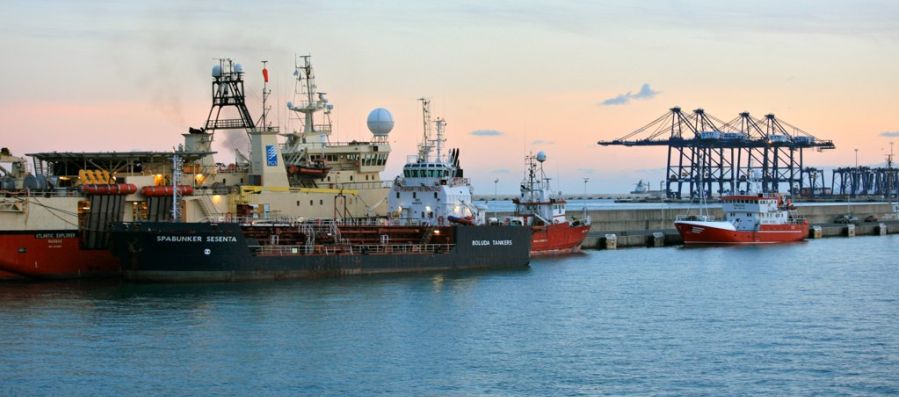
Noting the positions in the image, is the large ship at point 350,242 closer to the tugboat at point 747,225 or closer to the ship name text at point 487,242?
the ship name text at point 487,242

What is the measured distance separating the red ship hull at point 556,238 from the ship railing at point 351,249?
1138cm

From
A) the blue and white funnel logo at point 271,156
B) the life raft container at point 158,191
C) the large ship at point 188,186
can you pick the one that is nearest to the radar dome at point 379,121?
the large ship at point 188,186

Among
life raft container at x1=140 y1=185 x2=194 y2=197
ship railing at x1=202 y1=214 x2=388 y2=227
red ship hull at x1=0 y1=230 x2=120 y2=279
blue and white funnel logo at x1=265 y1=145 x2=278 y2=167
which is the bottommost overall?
red ship hull at x1=0 y1=230 x2=120 y2=279

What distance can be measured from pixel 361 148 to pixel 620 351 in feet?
85.2

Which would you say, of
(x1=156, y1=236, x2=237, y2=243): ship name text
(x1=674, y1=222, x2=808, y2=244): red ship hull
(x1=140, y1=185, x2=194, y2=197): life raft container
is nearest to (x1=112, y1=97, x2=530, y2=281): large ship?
(x1=156, y1=236, x2=237, y2=243): ship name text

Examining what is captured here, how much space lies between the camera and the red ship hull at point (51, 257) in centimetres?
3706

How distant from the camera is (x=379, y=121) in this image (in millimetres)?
51000

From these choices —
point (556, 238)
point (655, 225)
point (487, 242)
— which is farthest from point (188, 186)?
point (655, 225)

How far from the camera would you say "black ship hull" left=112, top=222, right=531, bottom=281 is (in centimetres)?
3588

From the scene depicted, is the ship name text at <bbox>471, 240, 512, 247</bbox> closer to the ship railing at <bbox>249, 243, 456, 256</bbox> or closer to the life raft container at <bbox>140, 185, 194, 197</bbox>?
the ship railing at <bbox>249, 243, 456, 256</bbox>

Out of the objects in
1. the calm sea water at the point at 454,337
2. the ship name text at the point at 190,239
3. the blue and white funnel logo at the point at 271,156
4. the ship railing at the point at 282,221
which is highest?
the blue and white funnel logo at the point at 271,156

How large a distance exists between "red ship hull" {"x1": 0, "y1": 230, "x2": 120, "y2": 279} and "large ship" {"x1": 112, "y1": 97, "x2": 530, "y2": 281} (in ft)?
8.84

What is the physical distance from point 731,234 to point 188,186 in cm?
3746

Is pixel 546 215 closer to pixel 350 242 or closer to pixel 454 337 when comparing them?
pixel 350 242
